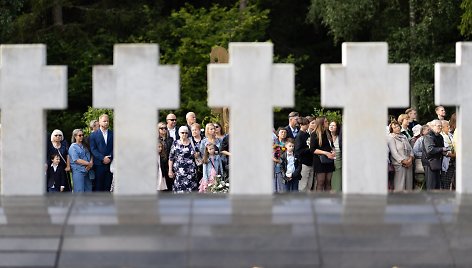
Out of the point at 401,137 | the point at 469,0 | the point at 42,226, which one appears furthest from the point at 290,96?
the point at 469,0

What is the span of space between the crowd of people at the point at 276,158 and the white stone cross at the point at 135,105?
347 inches

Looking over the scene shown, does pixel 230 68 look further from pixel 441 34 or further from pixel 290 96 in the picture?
pixel 441 34

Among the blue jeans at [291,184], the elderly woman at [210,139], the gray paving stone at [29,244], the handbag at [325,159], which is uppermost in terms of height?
the elderly woman at [210,139]

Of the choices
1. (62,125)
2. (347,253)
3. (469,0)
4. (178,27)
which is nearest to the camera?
(347,253)

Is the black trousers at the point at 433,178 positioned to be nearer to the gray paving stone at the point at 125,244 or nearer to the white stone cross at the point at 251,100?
the white stone cross at the point at 251,100

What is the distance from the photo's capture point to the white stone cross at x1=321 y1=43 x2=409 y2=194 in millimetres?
9898

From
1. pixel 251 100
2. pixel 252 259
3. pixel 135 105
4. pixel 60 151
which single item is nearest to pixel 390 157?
pixel 60 151

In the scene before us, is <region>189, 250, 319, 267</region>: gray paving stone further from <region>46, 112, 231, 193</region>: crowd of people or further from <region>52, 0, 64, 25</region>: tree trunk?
<region>52, 0, 64, 25</region>: tree trunk

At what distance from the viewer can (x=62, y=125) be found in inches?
1650

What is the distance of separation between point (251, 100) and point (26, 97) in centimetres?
179

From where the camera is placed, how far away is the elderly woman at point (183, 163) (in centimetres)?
1884

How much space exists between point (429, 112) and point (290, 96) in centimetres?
3263

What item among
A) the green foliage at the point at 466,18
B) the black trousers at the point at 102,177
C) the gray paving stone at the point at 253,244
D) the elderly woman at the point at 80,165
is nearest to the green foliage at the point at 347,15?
the green foliage at the point at 466,18

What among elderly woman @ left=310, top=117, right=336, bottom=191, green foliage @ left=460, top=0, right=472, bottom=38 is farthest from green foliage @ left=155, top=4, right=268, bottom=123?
elderly woman @ left=310, top=117, right=336, bottom=191
